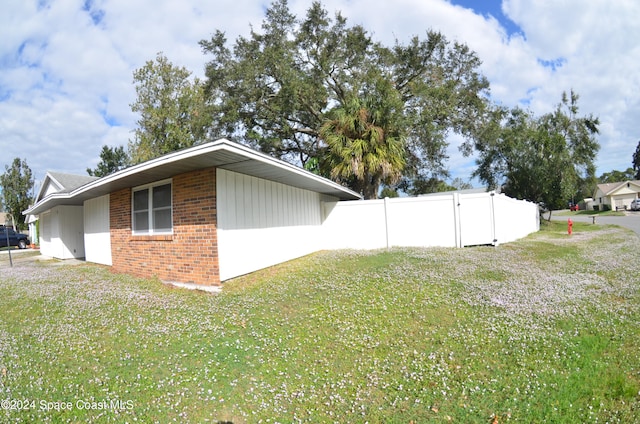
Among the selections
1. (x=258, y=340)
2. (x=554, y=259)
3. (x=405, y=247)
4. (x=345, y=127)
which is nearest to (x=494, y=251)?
(x=554, y=259)

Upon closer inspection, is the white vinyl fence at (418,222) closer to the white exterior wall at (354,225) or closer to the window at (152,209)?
the white exterior wall at (354,225)

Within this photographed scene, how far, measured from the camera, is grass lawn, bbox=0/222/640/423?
311 cm

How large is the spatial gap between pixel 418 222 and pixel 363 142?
4.14m

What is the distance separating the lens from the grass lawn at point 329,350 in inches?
122

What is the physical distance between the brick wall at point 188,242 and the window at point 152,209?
9.8 inches

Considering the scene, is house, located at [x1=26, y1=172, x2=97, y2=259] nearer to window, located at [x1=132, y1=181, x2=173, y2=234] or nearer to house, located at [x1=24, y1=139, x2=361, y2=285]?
house, located at [x1=24, y1=139, x2=361, y2=285]

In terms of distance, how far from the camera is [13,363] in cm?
372

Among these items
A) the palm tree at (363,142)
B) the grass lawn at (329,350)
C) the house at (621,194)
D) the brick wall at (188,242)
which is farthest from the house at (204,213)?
the house at (621,194)

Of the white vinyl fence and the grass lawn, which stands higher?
the white vinyl fence

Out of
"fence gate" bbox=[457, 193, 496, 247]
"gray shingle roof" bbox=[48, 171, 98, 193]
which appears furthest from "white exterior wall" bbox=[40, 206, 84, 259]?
"fence gate" bbox=[457, 193, 496, 247]

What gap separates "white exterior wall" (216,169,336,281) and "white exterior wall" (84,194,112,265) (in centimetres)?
566

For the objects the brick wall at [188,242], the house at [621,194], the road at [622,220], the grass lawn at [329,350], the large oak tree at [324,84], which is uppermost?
the large oak tree at [324,84]

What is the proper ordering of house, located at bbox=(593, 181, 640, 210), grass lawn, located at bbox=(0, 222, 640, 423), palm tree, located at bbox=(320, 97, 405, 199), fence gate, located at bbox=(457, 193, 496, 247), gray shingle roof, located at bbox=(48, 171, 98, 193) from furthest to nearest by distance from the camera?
house, located at bbox=(593, 181, 640, 210) < gray shingle roof, located at bbox=(48, 171, 98, 193) < palm tree, located at bbox=(320, 97, 405, 199) < fence gate, located at bbox=(457, 193, 496, 247) < grass lawn, located at bbox=(0, 222, 640, 423)

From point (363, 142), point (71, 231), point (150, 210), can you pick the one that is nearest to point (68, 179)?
point (71, 231)
